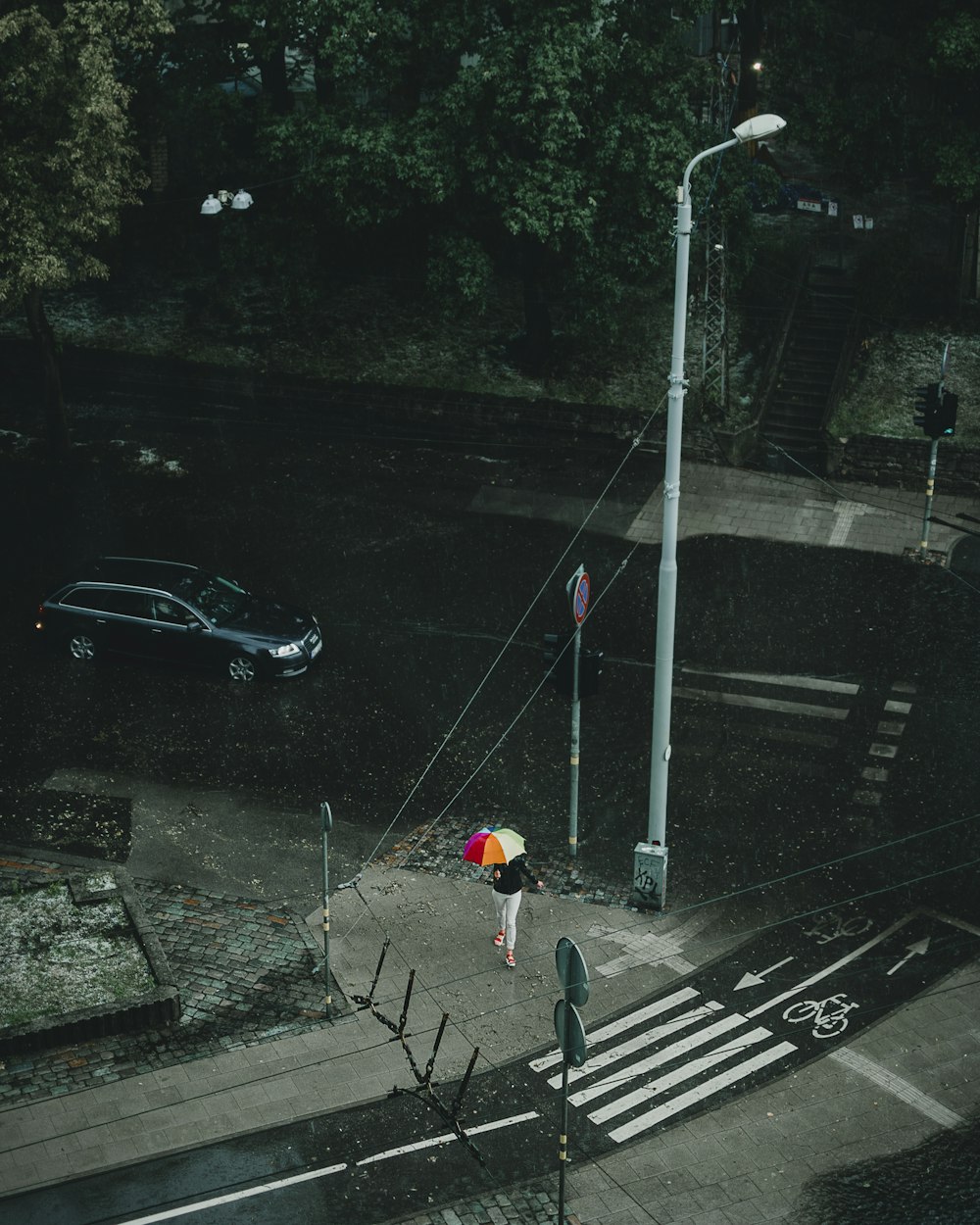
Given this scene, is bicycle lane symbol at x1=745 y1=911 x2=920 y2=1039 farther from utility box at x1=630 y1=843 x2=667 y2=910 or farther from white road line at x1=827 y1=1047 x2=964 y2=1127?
utility box at x1=630 y1=843 x2=667 y2=910

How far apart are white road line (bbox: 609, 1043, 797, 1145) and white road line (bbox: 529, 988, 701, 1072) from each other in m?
1.14

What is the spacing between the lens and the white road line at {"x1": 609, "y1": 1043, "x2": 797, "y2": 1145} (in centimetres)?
1430

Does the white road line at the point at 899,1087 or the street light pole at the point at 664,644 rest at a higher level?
the street light pole at the point at 664,644

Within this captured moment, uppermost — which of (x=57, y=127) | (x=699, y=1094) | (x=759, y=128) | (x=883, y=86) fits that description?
(x=883, y=86)

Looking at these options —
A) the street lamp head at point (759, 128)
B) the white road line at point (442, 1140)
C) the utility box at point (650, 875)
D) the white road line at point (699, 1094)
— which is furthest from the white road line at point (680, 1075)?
the street lamp head at point (759, 128)

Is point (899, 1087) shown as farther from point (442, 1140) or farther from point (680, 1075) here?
point (442, 1140)

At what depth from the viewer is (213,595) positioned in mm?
22891

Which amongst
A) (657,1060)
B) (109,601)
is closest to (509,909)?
(657,1060)

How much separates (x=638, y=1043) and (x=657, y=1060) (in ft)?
1.11

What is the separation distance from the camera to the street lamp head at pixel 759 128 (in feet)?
46.6

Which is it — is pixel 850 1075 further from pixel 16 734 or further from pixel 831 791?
pixel 16 734

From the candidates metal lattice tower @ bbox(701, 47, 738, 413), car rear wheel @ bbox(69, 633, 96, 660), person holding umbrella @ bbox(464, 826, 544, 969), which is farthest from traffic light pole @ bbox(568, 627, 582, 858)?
metal lattice tower @ bbox(701, 47, 738, 413)

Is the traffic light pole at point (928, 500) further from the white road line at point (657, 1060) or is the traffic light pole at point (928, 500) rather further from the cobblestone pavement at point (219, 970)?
the white road line at point (657, 1060)

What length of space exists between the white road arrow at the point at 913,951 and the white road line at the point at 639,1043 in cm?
205
